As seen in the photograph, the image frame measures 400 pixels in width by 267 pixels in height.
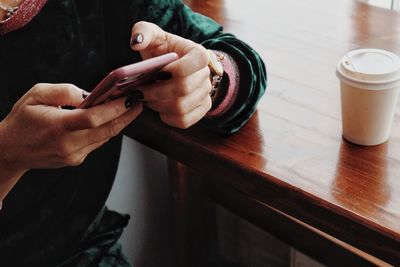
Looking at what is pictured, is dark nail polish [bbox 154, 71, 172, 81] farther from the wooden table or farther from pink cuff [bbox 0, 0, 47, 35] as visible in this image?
pink cuff [bbox 0, 0, 47, 35]

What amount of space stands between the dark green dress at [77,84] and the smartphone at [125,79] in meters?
0.27

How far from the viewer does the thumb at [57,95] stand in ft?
2.50

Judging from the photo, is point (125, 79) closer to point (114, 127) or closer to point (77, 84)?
point (114, 127)

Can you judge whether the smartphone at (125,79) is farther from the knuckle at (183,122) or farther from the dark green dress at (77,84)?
the dark green dress at (77,84)

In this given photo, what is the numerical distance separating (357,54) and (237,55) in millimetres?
223

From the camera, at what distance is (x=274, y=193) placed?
2.85 ft

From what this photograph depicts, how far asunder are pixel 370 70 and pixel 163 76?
0.32 m

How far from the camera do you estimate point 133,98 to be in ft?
2.53

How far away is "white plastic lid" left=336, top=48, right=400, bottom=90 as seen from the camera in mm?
832

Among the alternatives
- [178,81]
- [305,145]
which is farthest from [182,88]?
[305,145]

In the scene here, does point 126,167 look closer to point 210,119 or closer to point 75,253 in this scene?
point 75,253

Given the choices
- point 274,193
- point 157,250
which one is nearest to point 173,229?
point 157,250

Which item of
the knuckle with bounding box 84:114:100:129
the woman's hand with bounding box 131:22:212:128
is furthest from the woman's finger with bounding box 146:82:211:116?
the knuckle with bounding box 84:114:100:129

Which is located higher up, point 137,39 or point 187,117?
point 137,39
